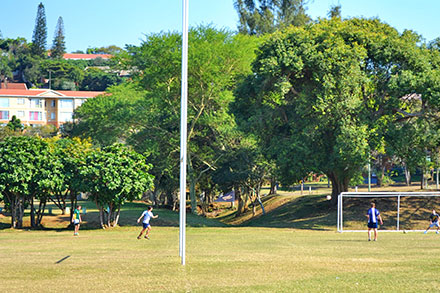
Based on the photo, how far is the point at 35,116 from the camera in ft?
490

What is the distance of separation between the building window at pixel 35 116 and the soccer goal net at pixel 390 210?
4513 inches

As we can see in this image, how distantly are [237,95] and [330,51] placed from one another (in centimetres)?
819

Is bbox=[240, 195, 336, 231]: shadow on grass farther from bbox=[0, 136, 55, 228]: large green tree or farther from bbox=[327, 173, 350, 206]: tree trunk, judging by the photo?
bbox=[0, 136, 55, 228]: large green tree

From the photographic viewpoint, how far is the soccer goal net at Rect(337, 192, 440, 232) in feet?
132

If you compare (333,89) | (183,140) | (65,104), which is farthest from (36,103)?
(183,140)

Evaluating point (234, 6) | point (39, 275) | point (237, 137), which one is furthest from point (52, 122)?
point (39, 275)

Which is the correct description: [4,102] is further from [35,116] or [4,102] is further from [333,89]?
[333,89]

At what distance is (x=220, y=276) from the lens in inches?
691

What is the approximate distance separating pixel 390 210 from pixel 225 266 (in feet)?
89.2

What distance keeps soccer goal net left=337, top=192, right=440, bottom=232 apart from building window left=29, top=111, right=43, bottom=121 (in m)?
115

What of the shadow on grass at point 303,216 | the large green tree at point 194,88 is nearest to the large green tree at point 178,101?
the large green tree at point 194,88

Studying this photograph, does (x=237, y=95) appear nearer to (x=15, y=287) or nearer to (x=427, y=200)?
(x=427, y=200)

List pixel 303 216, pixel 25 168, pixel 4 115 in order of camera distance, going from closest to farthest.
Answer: pixel 25 168 < pixel 303 216 < pixel 4 115

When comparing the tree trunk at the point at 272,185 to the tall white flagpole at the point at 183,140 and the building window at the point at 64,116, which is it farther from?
the building window at the point at 64,116
